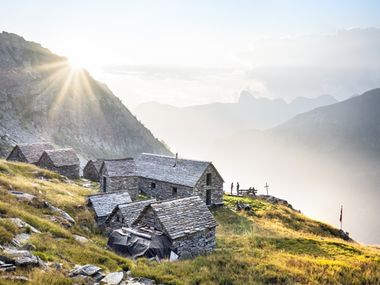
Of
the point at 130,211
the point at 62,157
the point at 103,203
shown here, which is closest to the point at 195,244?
the point at 130,211

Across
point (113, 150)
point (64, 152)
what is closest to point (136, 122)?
point (113, 150)

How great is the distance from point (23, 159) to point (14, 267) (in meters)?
54.1

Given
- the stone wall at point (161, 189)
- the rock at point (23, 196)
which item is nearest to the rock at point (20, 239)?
the rock at point (23, 196)

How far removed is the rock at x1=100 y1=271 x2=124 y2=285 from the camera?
15.5m

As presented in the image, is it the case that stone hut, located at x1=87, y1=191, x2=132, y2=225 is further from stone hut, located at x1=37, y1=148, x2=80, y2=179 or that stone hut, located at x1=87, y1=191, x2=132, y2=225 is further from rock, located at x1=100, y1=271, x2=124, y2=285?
stone hut, located at x1=37, y1=148, x2=80, y2=179


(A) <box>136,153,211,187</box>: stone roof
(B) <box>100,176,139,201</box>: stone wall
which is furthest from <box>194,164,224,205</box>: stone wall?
(B) <box>100,176,139,201</box>: stone wall

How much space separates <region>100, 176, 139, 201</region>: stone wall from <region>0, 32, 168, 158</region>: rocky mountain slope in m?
58.0

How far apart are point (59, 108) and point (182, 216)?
396 feet

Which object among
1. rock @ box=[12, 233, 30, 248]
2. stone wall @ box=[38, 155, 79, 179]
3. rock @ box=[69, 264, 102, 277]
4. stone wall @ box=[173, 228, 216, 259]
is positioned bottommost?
stone wall @ box=[173, 228, 216, 259]

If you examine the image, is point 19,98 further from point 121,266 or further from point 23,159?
point 121,266

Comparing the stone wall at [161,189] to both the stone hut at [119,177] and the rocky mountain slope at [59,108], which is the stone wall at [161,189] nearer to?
the stone hut at [119,177]

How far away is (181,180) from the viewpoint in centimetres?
5269

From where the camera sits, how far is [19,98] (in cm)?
12406

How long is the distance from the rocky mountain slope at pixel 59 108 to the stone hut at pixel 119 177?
186 feet
